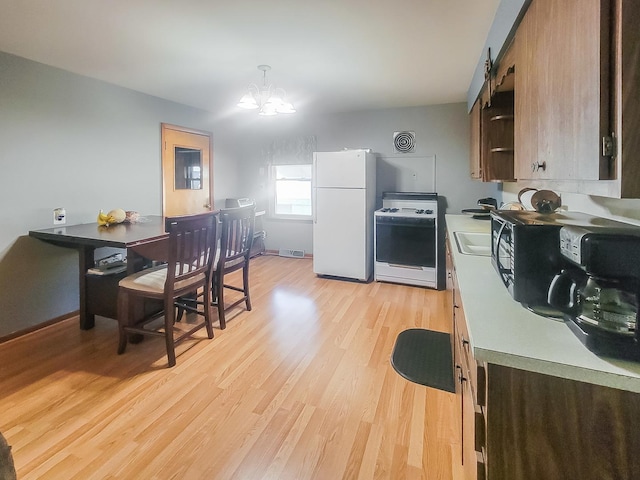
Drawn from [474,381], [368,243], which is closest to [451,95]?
[368,243]

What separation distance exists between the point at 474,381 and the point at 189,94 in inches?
Result: 159

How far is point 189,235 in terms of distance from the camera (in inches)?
92.7

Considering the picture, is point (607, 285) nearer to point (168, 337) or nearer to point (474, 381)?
point (474, 381)

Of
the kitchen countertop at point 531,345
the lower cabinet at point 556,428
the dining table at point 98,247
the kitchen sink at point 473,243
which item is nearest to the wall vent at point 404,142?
the kitchen sink at point 473,243

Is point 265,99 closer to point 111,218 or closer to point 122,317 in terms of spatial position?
point 111,218

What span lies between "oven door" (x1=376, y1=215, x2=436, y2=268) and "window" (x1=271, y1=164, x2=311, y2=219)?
1.64m

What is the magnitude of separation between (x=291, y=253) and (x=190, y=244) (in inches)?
126

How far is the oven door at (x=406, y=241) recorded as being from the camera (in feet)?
12.8

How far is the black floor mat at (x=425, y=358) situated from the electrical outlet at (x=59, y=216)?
309 cm

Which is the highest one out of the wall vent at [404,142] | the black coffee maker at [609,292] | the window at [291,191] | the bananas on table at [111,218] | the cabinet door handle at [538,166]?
the wall vent at [404,142]

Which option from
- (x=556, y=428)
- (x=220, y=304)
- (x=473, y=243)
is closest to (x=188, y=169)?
(x=220, y=304)

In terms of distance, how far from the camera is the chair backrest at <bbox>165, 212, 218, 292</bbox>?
2250 millimetres

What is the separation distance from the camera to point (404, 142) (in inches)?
180

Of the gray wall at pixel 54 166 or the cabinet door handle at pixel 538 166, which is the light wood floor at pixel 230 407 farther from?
the cabinet door handle at pixel 538 166
